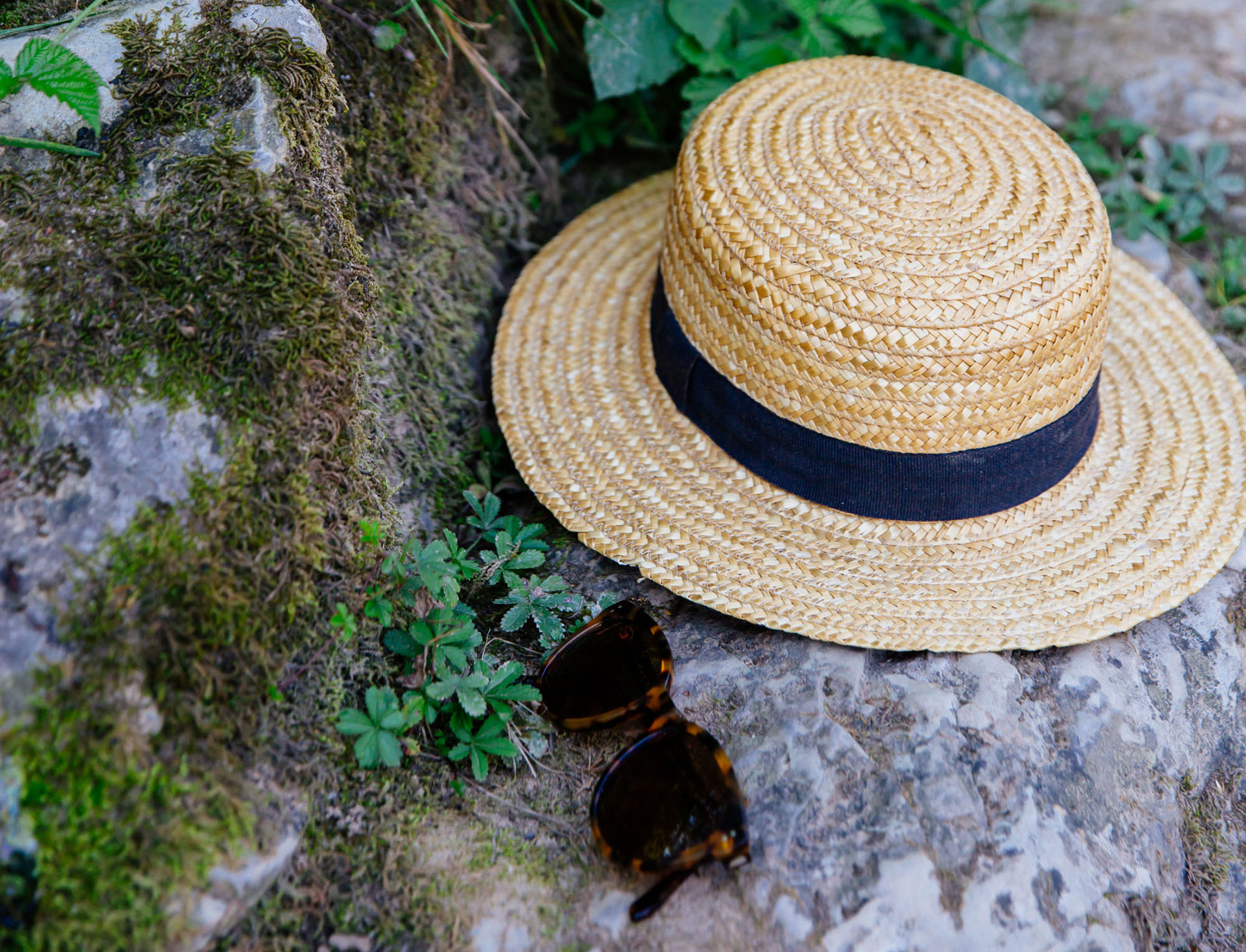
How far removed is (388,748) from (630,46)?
1847 mm

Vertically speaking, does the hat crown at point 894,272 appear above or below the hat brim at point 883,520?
above

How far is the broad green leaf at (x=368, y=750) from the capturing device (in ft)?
4.73

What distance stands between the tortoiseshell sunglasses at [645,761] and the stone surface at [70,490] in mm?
744

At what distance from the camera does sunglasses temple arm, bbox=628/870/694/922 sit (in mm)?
1362

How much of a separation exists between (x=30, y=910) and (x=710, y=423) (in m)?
1.41

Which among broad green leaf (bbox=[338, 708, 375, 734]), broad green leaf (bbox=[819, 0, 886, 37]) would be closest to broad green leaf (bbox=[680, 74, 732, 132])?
broad green leaf (bbox=[819, 0, 886, 37])

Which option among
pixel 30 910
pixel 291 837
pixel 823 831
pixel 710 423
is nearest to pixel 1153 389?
pixel 710 423

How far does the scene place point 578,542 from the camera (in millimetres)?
1918

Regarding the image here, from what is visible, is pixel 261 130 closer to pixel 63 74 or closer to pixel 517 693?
pixel 63 74

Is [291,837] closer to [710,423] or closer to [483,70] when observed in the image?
[710,423]

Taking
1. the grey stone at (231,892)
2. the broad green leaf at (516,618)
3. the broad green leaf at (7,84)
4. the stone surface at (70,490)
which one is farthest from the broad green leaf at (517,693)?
the broad green leaf at (7,84)

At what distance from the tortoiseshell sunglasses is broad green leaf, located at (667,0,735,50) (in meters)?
1.51

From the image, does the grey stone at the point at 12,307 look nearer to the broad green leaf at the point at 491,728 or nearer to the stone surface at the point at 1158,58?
the broad green leaf at the point at 491,728

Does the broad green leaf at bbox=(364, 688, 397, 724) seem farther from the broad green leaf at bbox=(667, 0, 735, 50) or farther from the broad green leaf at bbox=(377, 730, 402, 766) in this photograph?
the broad green leaf at bbox=(667, 0, 735, 50)
